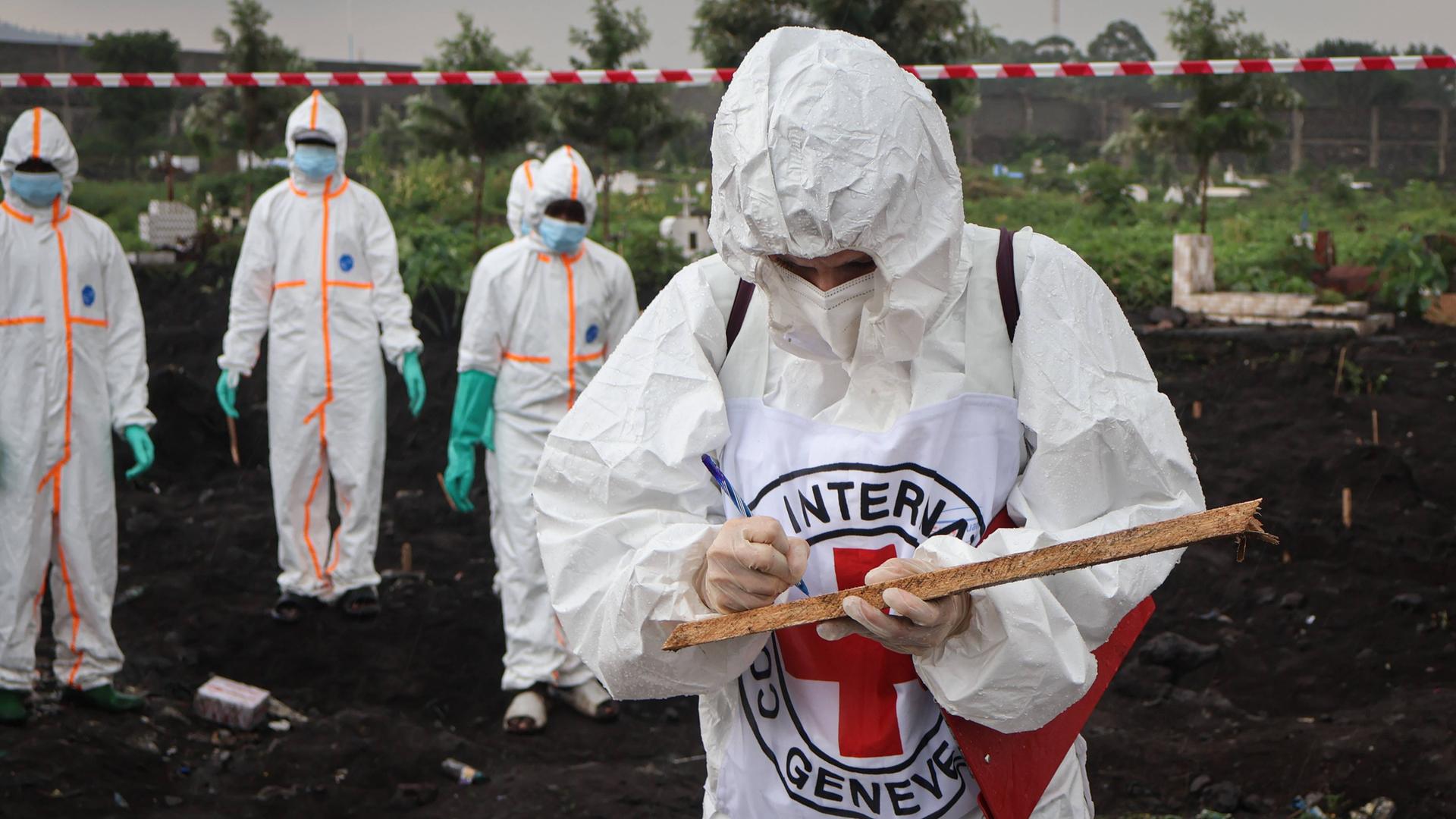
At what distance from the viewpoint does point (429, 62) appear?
11.6 metres

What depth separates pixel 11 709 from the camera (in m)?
4.87

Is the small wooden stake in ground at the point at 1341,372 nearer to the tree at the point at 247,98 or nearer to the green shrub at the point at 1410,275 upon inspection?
the green shrub at the point at 1410,275

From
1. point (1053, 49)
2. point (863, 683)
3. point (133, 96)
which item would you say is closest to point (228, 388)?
point (863, 683)

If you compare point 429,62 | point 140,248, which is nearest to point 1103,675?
point 429,62

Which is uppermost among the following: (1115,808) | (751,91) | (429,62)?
(429,62)

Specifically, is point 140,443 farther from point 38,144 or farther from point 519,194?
point 519,194

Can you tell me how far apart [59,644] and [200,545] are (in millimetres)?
2211

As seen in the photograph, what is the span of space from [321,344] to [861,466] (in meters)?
4.58

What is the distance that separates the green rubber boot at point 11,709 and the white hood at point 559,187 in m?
2.31

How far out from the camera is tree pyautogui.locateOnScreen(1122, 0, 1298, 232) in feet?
37.6

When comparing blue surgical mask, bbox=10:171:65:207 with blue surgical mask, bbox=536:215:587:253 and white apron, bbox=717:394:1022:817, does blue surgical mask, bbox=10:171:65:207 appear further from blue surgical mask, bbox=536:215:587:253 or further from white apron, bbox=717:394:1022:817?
white apron, bbox=717:394:1022:817

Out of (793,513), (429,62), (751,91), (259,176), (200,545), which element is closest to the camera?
(751,91)

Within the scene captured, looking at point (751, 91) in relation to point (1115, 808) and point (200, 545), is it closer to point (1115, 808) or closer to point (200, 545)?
point (1115, 808)

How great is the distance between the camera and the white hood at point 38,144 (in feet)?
16.0
